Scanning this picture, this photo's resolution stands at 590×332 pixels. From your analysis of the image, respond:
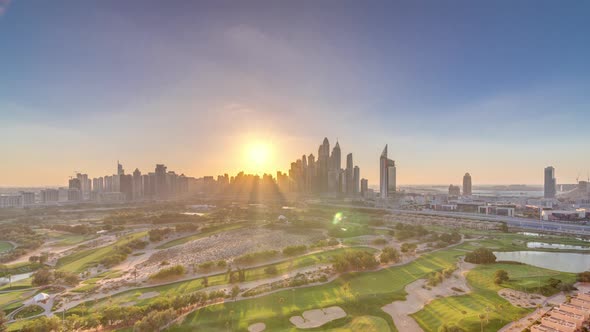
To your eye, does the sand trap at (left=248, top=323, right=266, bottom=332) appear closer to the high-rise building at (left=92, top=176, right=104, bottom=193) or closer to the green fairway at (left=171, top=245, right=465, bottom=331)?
the green fairway at (left=171, top=245, right=465, bottom=331)

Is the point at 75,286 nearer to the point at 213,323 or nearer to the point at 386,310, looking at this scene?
the point at 213,323

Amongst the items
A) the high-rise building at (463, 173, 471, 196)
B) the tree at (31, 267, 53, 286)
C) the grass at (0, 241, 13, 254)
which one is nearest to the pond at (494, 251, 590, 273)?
the tree at (31, 267, 53, 286)

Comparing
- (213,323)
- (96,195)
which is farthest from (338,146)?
(213,323)

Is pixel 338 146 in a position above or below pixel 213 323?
above

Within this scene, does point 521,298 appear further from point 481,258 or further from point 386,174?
point 386,174

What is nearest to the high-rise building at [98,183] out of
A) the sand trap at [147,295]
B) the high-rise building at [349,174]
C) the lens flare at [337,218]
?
the high-rise building at [349,174]

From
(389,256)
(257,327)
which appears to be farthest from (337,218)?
(257,327)

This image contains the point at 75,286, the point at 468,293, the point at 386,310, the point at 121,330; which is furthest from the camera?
the point at 75,286
